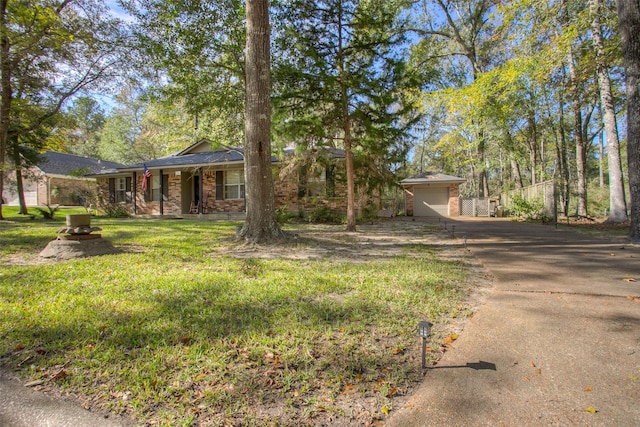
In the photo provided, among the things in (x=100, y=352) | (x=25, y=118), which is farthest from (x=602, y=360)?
(x=25, y=118)

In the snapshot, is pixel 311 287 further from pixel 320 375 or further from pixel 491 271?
pixel 491 271

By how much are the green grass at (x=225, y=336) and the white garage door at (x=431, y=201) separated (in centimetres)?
1852

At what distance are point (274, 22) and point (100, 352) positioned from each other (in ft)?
34.4

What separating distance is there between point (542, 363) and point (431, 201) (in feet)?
69.5

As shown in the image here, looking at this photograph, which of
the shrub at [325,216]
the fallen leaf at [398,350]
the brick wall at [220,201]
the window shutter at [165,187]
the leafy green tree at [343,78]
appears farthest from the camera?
the window shutter at [165,187]

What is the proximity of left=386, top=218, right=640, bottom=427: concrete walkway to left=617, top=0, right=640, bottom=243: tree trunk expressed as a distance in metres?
4.49

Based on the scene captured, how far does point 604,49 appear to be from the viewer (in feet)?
35.1

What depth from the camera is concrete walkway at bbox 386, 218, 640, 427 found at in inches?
66.2

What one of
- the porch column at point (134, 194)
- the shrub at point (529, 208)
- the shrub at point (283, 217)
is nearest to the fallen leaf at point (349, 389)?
Answer: the shrub at point (283, 217)

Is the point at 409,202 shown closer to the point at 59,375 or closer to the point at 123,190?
the point at 123,190

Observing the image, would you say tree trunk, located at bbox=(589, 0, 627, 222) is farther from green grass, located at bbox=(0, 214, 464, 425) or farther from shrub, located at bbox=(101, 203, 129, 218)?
shrub, located at bbox=(101, 203, 129, 218)

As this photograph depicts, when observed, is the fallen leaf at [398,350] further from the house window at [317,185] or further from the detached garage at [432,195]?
the detached garage at [432,195]

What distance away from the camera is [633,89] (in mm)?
7254

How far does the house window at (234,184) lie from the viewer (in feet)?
52.8
